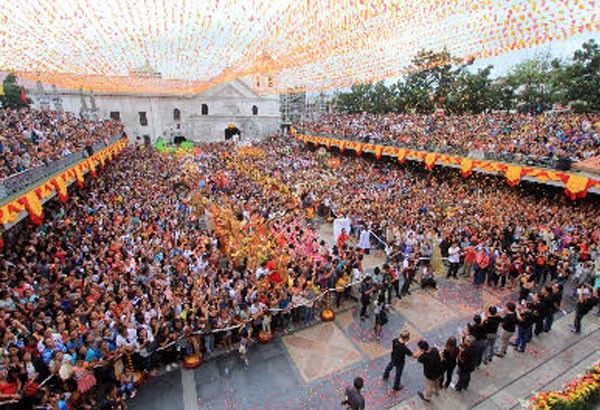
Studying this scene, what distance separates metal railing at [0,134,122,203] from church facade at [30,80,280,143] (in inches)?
1266

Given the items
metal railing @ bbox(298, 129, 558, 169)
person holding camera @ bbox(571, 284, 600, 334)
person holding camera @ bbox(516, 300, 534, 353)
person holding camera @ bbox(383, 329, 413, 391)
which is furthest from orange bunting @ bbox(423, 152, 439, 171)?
person holding camera @ bbox(383, 329, 413, 391)

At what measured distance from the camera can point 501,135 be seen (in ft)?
71.2

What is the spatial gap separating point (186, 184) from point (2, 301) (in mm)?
15164

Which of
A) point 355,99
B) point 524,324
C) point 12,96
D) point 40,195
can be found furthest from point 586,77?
point 12,96

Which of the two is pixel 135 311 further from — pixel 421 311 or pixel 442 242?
pixel 442 242

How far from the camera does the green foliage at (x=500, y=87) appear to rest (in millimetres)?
27059

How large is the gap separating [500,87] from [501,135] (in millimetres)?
20383

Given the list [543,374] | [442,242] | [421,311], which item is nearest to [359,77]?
[442,242]

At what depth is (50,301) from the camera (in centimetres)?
876

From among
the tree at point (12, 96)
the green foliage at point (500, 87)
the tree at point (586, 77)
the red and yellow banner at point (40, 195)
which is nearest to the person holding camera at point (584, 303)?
the red and yellow banner at point (40, 195)

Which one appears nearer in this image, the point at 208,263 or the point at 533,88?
the point at 208,263

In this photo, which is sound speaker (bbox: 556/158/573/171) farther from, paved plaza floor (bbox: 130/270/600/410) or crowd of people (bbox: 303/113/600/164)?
paved plaza floor (bbox: 130/270/600/410)

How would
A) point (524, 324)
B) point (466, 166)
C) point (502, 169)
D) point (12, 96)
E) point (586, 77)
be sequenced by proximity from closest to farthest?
1. point (524, 324)
2. point (502, 169)
3. point (466, 166)
4. point (586, 77)
5. point (12, 96)

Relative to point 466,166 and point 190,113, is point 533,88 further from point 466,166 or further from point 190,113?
point 190,113
